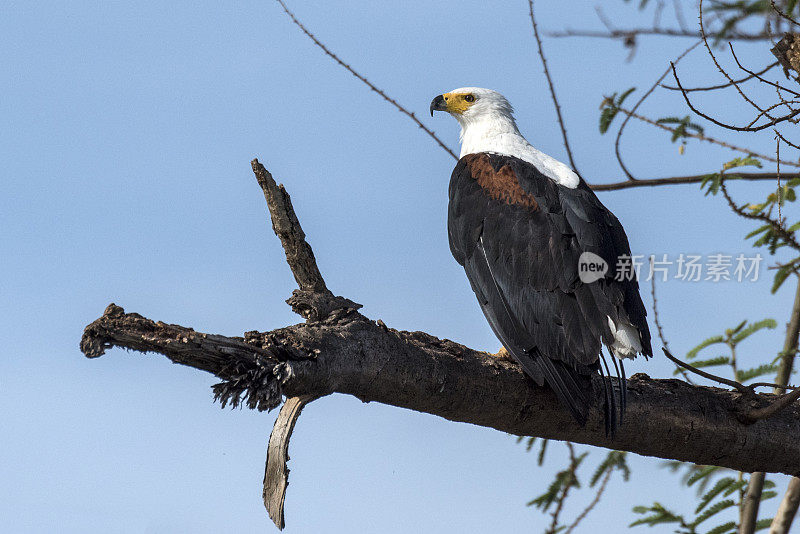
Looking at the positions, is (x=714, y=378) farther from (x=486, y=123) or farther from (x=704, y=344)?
(x=486, y=123)

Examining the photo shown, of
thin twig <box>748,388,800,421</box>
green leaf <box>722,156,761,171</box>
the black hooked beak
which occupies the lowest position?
thin twig <box>748,388,800,421</box>

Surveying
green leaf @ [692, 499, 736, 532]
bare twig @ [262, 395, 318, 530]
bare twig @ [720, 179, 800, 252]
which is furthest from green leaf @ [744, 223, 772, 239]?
bare twig @ [262, 395, 318, 530]

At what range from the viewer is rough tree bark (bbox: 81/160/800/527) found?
3090mm

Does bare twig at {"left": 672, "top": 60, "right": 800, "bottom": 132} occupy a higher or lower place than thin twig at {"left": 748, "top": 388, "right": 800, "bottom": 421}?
higher

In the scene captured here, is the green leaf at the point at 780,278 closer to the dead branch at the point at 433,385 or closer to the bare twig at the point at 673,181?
the bare twig at the point at 673,181

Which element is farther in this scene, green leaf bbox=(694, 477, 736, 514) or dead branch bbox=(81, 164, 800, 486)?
green leaf bbox=(694, 477, 736, 514)

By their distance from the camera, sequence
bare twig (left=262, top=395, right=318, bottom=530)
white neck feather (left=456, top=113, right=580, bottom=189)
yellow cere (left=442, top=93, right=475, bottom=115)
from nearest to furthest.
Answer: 1. bare twig (left=262, top=395, right=318, bottom=530)
2. white neck feather (left=456, top=113, right=580, bottom=189)
3. yellow cere (left=442, top=93, right=475, bottom=115)

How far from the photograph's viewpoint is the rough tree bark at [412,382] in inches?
122

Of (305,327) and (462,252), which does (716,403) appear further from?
(305,327)

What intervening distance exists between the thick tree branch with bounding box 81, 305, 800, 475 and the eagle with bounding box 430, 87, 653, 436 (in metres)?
0.17

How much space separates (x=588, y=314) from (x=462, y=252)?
2.86ft

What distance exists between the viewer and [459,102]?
600 cm

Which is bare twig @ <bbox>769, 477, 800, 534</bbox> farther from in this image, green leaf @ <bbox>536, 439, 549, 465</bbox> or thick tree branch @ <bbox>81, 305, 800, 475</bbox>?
green leaf @ <bbox>536, 439, 549, 465</bbox>

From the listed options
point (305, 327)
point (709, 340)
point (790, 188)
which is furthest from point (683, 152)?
point (305, 327)
